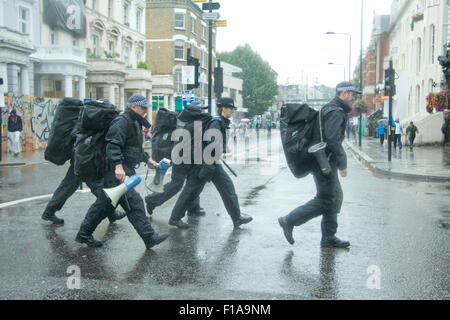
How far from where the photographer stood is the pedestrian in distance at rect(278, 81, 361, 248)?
564 cm

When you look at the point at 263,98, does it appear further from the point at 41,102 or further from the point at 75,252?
the point at 75,252

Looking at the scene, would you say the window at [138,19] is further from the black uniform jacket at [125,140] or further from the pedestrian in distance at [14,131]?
the black uniform jacket at [125,140]

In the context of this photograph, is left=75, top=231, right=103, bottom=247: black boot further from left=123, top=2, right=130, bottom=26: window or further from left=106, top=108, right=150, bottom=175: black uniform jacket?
left=123, top=2, right=130, bottom=26: window

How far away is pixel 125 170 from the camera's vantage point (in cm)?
582

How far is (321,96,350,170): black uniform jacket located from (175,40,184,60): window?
154 ft

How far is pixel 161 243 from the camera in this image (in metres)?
6.09

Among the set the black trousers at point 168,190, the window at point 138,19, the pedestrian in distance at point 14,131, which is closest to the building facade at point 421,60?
the pedestrian in distance at point 14,131

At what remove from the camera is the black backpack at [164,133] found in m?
7.78

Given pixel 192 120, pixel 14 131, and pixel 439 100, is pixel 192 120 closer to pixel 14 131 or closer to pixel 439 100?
pixel 14 131

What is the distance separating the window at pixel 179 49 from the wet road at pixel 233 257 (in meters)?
43.7

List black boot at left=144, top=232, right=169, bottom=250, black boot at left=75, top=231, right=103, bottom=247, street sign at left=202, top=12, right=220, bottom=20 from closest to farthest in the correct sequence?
1. black boot at left=144, top=232, right=169, bottom=250
2. black boot at left=75, top=231, right=103, bottom=247
3. street sign at left=202, top=12, right=220, bottom=20

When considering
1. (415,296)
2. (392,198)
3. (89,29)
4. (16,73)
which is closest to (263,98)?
(89,29)

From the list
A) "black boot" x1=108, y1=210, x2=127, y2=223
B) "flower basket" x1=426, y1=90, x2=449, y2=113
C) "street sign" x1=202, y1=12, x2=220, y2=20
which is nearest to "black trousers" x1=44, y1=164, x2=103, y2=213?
"black boot" x1=108, y1=210, x2=127, y2=223

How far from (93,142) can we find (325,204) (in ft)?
8.81
